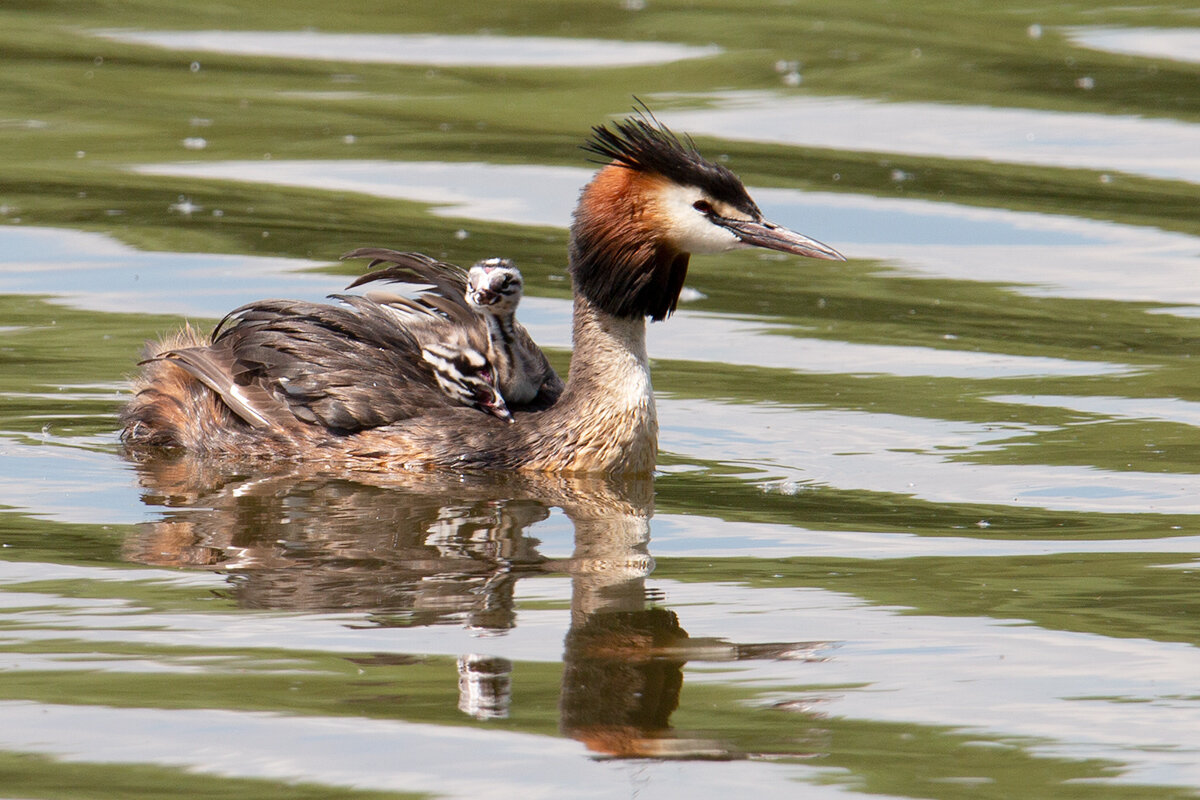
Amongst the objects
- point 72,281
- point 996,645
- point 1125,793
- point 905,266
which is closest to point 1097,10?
point 905,266

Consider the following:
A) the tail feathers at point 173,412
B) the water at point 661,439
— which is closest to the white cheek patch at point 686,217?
the water at point 661,439

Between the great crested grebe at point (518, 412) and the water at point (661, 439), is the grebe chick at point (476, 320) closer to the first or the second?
the great crested grebe at point (518, 412)

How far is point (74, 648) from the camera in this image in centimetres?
583

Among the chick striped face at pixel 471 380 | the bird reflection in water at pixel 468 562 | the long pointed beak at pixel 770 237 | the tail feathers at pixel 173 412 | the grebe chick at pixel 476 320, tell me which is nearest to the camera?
the bird reflection in water at pixel 468 562

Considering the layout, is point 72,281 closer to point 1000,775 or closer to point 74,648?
point 74,648

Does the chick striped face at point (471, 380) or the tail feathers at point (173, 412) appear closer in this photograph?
the chick striped face at point (471, 380)

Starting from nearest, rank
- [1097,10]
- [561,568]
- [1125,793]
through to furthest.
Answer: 1. [1125,793]
2. [561,568]
3. [1097,10]

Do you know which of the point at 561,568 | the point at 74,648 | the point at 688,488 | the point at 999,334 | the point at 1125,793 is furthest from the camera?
the point at 999,334

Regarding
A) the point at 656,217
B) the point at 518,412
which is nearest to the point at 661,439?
the point at 518,412

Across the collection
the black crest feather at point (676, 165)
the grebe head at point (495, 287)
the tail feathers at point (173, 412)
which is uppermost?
the black crest feather at point (676, 165)

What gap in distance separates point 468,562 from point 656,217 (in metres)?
2.12

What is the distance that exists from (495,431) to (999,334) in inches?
134

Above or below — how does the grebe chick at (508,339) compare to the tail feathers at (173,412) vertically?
above

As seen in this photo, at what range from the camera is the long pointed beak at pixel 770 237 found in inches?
328
